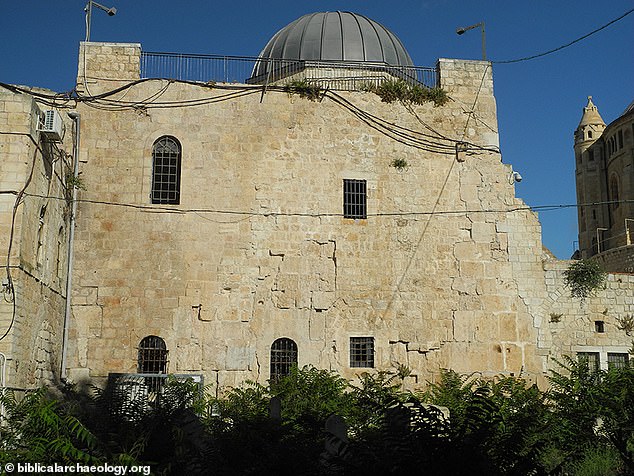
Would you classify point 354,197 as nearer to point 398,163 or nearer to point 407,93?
Answer: point 398,163

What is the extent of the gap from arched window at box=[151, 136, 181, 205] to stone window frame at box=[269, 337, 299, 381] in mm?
3783

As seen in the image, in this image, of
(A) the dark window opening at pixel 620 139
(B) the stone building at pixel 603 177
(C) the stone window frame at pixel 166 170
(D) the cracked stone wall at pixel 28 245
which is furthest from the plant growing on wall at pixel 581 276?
(A) the dark window opening at pixel 620 139

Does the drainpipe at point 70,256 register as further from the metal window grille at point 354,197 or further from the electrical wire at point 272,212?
the metal window grille at point 354,197

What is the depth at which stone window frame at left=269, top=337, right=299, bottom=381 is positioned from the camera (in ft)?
48.4

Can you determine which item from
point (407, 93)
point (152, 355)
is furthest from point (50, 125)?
point (407, 93)

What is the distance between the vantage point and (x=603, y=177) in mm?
51781

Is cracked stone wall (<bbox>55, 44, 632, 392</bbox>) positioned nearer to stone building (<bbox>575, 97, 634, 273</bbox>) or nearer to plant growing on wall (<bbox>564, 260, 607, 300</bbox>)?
plant growing on wall (<bbox>564, 260, 607, 300</bbox>)

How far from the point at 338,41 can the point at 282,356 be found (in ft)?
29.7

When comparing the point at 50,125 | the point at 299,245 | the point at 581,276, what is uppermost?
the point at 50,125

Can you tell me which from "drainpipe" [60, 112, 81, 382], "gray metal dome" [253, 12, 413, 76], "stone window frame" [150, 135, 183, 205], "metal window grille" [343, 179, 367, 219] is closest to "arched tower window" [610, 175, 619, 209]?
"gray metal dome" [253, 12, 413, 76]

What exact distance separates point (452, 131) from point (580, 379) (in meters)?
7.15

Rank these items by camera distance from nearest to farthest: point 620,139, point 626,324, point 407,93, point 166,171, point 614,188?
1. point 166,171
2. point 407,93
3. point 626,324
4. point 620,139
5. point 614,188

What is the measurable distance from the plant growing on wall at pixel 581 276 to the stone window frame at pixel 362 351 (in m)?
4.97

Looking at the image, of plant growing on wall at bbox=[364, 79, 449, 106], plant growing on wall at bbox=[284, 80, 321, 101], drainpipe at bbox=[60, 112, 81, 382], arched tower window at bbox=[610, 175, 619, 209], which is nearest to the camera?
drainpipe at bbox=[60, 112, 81, 382]
